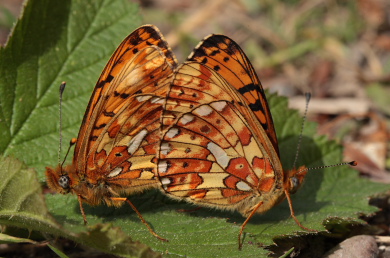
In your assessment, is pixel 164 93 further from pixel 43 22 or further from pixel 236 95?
pixel 43 22

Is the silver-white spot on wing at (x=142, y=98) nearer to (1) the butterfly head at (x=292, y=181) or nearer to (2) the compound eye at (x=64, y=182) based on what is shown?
(2) the compound eye at (x=64, y=182)

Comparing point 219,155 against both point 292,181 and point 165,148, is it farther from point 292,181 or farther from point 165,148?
point 292,181

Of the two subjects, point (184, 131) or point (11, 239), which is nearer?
point (11, 239)

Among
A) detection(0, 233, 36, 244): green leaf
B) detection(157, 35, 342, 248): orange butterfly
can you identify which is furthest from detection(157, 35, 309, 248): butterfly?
detection(0, 233, 36, 244): green leaf

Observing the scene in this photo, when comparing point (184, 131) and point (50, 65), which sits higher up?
point (50, 65)

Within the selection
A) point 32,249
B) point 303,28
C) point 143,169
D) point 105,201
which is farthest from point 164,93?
point 303,28

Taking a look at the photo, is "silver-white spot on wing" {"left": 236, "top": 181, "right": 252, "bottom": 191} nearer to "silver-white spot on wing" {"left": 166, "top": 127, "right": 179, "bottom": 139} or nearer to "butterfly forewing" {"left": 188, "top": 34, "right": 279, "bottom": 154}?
"butterfly forewing" {"left": 188, "top": 34, "right": 279, "bottom": 154}

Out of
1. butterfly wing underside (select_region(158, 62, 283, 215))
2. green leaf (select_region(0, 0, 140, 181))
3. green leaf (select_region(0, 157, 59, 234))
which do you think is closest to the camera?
green leaf (select_region(0, 157, 59, 234))

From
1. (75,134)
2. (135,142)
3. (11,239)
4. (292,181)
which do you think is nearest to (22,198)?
(11,239)

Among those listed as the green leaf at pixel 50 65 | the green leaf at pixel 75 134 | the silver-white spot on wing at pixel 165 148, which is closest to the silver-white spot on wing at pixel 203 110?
the silver-white spot on wing at pixel 165 148
